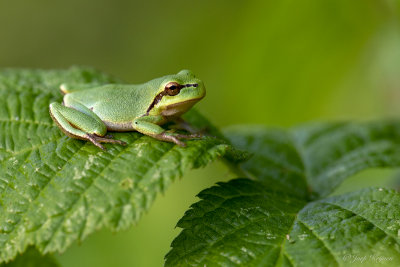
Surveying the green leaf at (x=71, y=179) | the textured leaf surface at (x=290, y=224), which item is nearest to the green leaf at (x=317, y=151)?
the textured leaf surface at (x=290, y=224)

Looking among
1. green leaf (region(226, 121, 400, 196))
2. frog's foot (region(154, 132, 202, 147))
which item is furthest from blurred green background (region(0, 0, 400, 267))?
frog's foot (region(154, 132, 202, 147))

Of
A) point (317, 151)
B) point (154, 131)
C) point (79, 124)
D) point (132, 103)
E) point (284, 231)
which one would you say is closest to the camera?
point (284, 231)

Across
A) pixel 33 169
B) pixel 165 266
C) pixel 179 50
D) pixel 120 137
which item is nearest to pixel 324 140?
pixel 120 137

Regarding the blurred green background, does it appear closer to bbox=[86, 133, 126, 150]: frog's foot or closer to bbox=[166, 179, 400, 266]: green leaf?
bbox=[166, 179, 400, 266]: green leaf

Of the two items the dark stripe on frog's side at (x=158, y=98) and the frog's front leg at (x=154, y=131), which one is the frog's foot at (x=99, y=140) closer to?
the frog's front leg at (x=154, y=131)

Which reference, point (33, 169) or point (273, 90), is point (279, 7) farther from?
point (33, 169)

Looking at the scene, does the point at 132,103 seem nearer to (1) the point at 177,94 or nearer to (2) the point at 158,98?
(2) the point at 158,98

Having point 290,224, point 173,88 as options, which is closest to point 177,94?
point 173,88
